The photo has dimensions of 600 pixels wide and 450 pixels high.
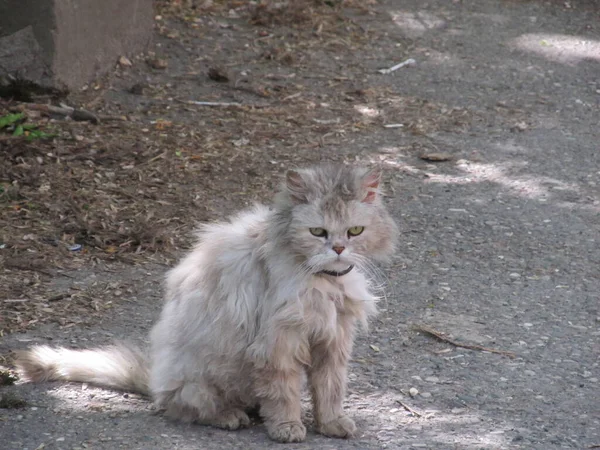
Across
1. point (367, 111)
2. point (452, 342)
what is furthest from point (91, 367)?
point (367, 111)

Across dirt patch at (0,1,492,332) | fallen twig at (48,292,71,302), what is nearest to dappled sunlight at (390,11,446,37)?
dirt patch at (0,1,492,332)

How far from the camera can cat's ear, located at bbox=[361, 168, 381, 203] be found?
3.91 m

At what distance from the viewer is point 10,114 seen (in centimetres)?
Result: 740

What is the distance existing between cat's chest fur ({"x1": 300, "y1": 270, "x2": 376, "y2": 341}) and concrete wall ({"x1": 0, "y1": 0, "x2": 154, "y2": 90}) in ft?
14.9

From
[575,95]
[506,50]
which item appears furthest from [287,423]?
[506,50]

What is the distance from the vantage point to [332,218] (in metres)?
3.79

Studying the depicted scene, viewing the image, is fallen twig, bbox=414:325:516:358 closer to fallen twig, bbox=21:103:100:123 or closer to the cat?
the cat

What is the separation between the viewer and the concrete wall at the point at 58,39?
7.58 metres

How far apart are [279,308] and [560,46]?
23.4ft

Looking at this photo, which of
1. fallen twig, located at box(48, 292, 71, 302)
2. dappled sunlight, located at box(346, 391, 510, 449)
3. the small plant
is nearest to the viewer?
dappled sunlight, located at box(346, 391, 510, 449)

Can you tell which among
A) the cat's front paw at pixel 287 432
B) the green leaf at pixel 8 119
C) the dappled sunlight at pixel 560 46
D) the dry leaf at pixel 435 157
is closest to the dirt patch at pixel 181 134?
the green leaf at pixel 8 119

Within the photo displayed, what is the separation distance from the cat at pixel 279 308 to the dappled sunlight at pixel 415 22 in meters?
6.46

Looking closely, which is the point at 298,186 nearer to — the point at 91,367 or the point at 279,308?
the point at 279,308

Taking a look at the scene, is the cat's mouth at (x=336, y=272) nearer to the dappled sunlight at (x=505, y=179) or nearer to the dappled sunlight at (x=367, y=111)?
the dappled sunlight at (x=505, y=179)
